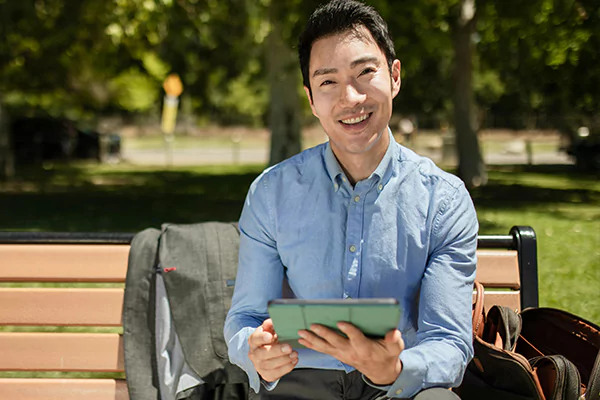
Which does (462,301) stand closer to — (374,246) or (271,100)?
(374,246)

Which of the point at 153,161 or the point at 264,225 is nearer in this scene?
the point at 264,225

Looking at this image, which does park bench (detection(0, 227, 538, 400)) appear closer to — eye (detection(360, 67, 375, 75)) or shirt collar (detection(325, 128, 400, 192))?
shirt collar (detection(325, 128, 400, 192))

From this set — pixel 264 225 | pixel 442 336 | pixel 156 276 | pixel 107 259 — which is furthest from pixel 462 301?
pixel 107 259

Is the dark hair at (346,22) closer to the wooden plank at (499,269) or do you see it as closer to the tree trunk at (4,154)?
the wooden plank at (499,269)

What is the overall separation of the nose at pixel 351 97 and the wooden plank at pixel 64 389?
4.55ft

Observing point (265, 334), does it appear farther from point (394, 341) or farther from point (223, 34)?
point (223, 34)

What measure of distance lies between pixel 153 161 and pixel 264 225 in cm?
3037

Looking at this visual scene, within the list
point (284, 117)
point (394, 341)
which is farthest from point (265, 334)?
point (284, 117)

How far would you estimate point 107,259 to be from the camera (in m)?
3.02

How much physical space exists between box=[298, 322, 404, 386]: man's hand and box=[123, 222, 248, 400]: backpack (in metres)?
0.91

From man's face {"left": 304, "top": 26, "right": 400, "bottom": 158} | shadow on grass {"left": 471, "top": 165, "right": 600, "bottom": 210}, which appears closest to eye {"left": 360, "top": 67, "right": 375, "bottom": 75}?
man's face {"left": 304, "top": 26, "right": 400, "bottom": 158}

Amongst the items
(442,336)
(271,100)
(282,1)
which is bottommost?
(442,336)

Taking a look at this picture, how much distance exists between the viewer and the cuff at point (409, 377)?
2141 millimetres

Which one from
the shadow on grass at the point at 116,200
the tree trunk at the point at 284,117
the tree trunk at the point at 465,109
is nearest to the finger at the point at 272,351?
the shadow on grass at the point at 116,200
